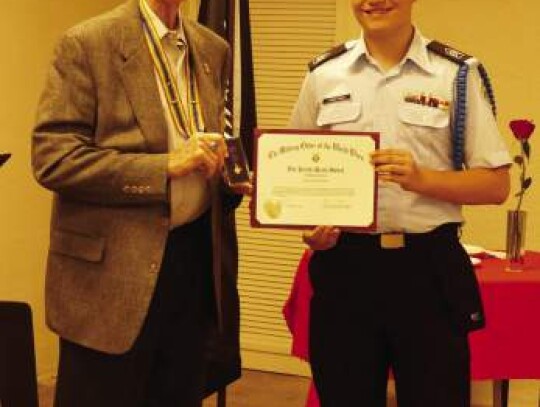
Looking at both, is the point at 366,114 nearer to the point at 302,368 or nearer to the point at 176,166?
the point at 176,166

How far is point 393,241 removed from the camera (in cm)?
211

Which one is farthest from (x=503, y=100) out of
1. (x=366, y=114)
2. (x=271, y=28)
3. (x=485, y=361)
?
(x=366, y=114)

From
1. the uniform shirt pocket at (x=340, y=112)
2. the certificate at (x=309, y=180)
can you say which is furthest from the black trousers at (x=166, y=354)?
the uniform shirt pocket at (x=340, y=112)

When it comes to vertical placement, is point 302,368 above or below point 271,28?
below

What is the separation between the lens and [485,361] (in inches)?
127

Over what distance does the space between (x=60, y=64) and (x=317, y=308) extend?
0.82 meters

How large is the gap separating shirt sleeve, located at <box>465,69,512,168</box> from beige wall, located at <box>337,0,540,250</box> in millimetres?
2244

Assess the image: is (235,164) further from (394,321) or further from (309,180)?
(394,321)

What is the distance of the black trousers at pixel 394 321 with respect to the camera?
6.91ft

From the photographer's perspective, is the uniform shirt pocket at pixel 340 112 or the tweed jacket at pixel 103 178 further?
the uniform shirt pocket at pixel 340 112

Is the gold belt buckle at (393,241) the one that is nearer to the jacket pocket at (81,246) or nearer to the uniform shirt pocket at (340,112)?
the uniform shirt pocket at (340,112)

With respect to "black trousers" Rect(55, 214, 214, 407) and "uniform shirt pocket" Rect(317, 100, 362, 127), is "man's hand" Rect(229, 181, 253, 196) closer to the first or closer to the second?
"black trousers" Rect(55, 214, 214, 407)

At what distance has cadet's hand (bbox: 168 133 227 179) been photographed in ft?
6.48

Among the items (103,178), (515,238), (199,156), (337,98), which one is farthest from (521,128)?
(103,178)
